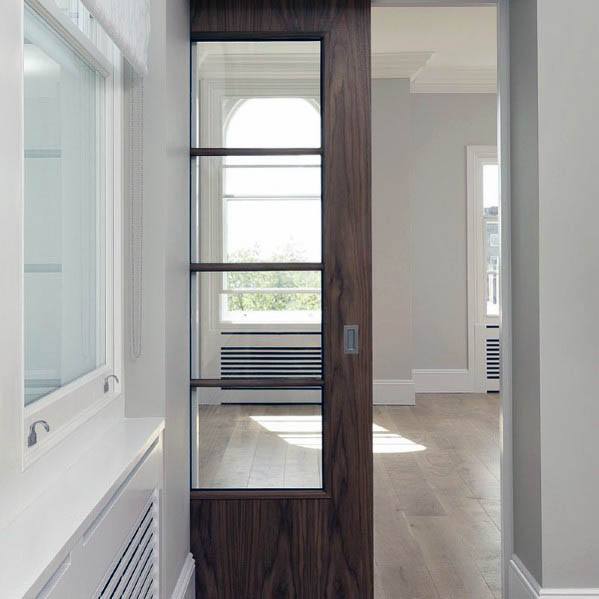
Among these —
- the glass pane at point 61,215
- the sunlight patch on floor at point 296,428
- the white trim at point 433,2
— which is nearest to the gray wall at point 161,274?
the glass pane at point 61,215

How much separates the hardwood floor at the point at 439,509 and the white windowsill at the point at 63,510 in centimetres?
137

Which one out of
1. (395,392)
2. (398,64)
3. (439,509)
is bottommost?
(439,509)

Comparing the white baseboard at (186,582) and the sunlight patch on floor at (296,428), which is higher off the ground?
the sunlight patch on floor at (296,428)

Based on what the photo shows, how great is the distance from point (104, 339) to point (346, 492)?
1.04m

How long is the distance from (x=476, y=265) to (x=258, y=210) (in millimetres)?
4498

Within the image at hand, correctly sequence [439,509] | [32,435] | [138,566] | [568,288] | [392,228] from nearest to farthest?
[32,435] → [138,566] → [568,288] → [439,509] → [392,228]

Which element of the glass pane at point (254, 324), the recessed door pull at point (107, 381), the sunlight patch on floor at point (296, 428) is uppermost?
the glass pane at point (254, 324)

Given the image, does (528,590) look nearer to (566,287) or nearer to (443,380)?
(566,287)

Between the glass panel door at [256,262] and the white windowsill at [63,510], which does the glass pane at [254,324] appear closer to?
the glass panel door at [256,262]

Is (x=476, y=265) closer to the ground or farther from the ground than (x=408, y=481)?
farther from the ground

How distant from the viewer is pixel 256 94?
2.50 m

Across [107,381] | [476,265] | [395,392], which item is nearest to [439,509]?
[107,381]

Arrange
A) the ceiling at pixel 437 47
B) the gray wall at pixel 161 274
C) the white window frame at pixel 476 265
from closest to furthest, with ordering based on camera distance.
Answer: the gray wall at pixel 161 274, the ceiling at pixel 437 47, the white window frame at pixel 476 265

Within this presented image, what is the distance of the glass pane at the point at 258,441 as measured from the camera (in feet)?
8.14
